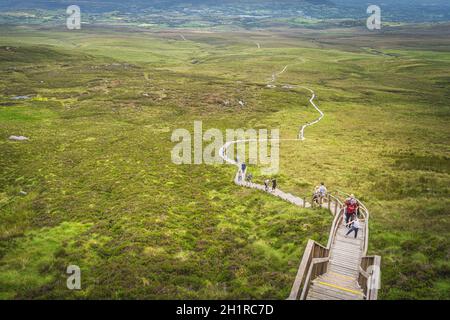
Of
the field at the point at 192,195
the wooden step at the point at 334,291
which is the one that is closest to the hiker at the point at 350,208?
the field at the point at 192,195

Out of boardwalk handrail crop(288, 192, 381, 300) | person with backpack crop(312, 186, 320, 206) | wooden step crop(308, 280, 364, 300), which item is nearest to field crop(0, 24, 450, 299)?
person with backpack crop(312, 186, 320, 206)

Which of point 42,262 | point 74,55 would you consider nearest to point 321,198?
point 42,262

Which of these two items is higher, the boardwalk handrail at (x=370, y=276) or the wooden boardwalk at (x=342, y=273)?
the boardwalk handrail at (x=370, y=276)

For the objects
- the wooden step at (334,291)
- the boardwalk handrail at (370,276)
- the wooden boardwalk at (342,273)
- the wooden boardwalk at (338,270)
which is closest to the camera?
the boardwalk handrail at (370,276)

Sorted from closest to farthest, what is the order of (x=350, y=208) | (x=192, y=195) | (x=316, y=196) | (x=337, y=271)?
1. (x=337, y=271)
2. (x=350, y=208)
3. (x=316, y=196)
4. (x=192, y=195)

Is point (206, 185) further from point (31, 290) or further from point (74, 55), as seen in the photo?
point (74, 55)

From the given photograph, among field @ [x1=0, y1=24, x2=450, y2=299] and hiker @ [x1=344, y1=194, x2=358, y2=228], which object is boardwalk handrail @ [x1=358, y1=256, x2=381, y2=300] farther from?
→ hiker @ [x1=344, y1=194, x2=358, y2=228]

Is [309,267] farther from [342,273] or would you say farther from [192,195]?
[192,195]

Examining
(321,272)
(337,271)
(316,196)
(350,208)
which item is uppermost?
(350,208)

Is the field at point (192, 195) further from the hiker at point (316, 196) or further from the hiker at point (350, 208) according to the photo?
the hiker at point (350, 208)

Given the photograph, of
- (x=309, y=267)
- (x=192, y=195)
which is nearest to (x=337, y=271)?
(x=309, y=267)
